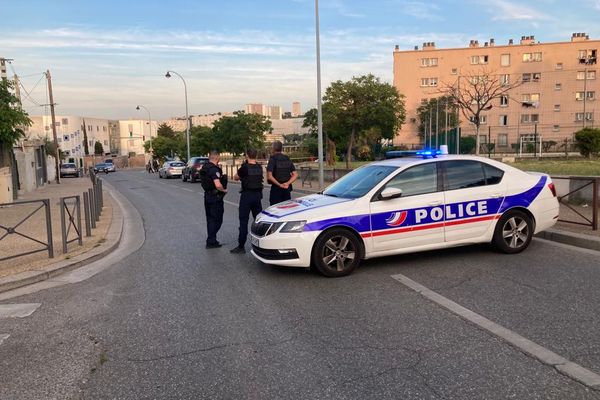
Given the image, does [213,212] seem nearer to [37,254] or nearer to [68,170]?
[37,254]

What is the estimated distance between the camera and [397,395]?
3.43 m

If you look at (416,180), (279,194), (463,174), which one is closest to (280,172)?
(279,194)

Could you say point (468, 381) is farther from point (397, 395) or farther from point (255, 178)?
point (255, 178)

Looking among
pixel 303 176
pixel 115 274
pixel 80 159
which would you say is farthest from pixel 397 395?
pixel 80 159

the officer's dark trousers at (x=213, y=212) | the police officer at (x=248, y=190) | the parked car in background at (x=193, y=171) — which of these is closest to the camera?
the police officer at (x=248, y=190)

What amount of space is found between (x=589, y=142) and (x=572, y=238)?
26.7 metres

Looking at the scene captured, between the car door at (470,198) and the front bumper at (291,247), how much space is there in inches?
81.1

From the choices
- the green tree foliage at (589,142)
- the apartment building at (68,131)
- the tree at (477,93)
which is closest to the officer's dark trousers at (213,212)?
the tree at (477,93)

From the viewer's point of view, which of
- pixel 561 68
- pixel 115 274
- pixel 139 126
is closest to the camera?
pixel 115 274

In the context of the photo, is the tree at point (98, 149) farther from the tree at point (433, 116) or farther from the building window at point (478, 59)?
the building window at point (478, 59)

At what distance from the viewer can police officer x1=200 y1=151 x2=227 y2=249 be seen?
8.69 metres

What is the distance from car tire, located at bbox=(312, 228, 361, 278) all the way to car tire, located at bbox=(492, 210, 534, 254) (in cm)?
Answer: 229

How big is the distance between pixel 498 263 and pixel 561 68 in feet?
224

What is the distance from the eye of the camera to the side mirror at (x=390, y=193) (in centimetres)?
651
